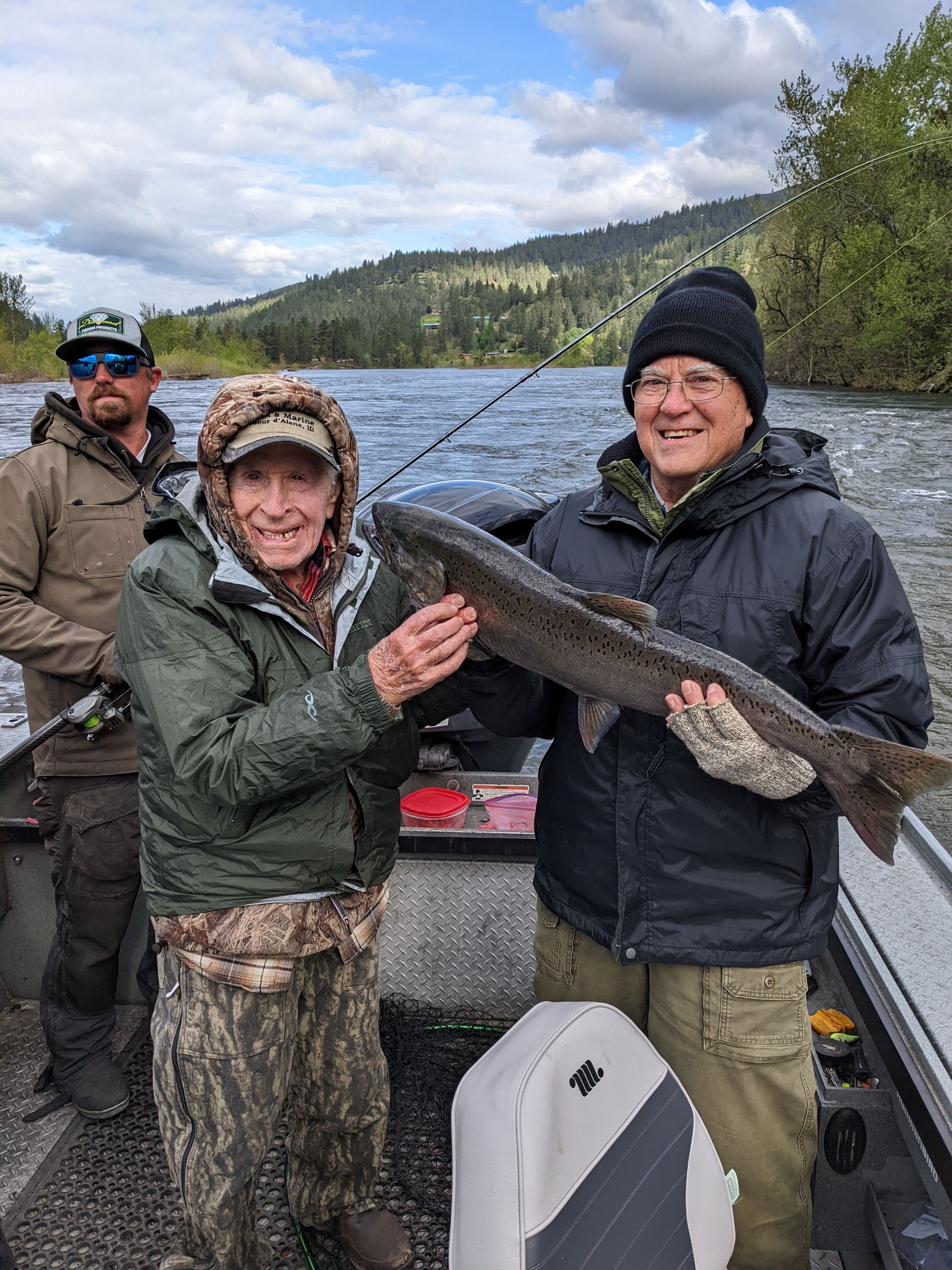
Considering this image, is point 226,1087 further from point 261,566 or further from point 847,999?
point 847,999

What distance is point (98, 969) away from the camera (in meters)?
3.36

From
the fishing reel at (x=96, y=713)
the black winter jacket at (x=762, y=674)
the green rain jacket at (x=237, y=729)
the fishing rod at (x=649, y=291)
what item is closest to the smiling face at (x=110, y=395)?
the fishing rod at (x=649, y=291)

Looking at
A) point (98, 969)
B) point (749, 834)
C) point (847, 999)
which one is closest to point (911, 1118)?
point (847, 999)

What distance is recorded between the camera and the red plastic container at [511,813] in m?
3.70

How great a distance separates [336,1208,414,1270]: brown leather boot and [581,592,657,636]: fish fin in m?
1.99

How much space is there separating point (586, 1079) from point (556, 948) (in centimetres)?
82

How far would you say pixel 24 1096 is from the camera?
3.35 m

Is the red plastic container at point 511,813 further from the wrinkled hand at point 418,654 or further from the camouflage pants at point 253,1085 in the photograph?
the wrinkled hand at point 418,654

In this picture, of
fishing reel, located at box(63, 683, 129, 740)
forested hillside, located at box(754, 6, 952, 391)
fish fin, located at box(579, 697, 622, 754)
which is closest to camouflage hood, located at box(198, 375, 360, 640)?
fish fin, located at box(579, 697, 622, 754)

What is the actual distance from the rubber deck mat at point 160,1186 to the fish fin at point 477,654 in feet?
5.46

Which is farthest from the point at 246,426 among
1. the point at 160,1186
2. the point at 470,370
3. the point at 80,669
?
the point at 470,370

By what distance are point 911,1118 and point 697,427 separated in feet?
6.64

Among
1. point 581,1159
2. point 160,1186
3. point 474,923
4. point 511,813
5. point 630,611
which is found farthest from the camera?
point 511,813

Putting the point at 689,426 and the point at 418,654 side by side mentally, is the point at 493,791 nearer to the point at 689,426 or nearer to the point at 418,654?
the point at 418,654
